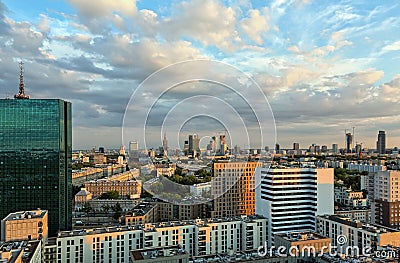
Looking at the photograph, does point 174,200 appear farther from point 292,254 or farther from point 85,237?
point 292,254

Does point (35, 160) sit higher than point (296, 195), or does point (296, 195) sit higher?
point (35, 160)

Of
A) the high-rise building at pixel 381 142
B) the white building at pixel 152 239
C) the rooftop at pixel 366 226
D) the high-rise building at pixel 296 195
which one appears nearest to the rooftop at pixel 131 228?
the white building at pixel 152 239

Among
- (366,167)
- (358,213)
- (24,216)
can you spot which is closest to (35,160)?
(24,216)

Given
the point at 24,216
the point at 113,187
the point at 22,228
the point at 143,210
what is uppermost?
the point at 24,216

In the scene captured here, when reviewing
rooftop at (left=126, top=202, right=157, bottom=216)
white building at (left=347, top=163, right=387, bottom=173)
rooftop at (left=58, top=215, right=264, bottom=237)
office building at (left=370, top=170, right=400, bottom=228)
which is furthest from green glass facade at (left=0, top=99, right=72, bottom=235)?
white building at (left=347, top=163, right=387, bottom=173)

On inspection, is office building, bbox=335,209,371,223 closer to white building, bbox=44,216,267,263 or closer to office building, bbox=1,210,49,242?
white building, bbox=44,216,267,263

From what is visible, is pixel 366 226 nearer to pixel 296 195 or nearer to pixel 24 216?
pixel 296 195

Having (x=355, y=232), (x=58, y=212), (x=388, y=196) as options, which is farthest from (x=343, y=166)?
(x=58, y=212)
